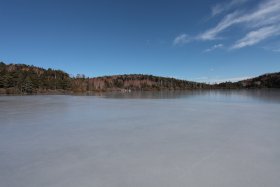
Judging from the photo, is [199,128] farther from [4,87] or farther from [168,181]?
[4,87]

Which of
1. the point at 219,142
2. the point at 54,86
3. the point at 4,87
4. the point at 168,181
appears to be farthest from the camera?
the point at 54,86

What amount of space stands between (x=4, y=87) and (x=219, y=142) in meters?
47.4

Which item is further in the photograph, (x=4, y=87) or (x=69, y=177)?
(x=4, y=87)

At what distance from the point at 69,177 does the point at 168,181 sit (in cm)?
125

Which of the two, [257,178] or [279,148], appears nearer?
[257,178]

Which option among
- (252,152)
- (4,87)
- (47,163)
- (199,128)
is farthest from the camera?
(4,87)

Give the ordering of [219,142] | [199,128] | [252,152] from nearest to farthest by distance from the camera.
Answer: [252,152], [219,142], [199,128]

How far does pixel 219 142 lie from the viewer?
4.89m

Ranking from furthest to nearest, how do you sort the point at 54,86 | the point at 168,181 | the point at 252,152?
the point at 54,86 → the point at 252,152 → the point at 168,181

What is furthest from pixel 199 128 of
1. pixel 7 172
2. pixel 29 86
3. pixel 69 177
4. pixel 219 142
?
pixel 29 86

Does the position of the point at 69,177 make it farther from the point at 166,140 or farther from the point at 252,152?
the point at 252,152

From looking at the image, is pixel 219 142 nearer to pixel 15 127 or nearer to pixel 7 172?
pixel 7 172

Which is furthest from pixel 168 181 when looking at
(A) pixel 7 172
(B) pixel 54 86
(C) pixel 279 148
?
(B) pixel 54 86

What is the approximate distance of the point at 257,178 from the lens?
2.97 meters
